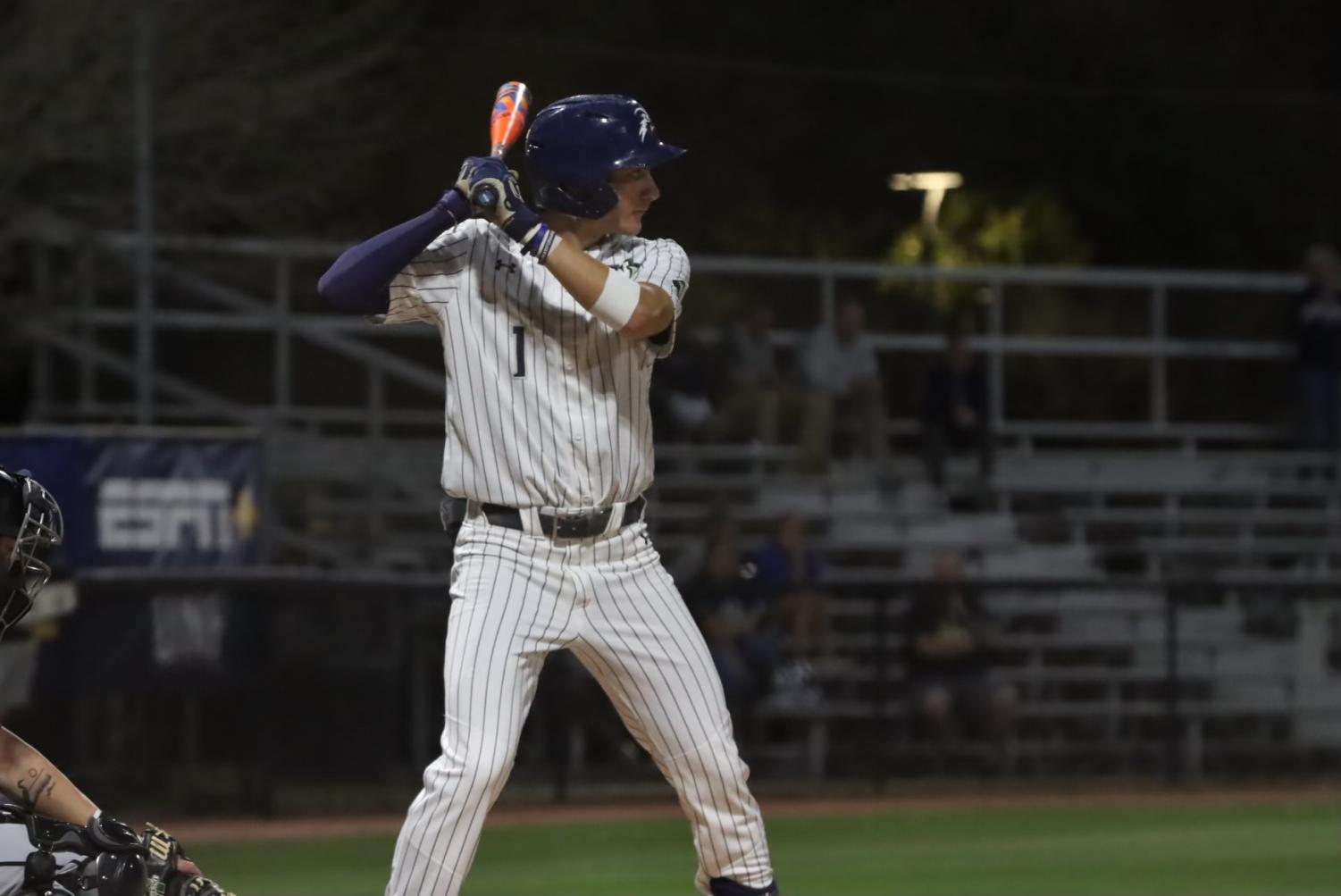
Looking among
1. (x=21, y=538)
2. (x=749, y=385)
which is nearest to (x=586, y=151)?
(x=21, y=538)

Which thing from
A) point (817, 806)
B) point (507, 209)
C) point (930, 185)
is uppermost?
point (930, 185)

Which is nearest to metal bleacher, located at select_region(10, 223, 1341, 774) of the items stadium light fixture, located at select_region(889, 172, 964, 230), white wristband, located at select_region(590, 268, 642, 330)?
white wristband, located at select_region(590, 268, 642, 330)

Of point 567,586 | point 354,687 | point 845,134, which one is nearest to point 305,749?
point 354,687

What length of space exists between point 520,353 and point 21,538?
1355mm

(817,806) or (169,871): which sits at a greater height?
(169,871)

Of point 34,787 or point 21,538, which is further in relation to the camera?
point 34,787

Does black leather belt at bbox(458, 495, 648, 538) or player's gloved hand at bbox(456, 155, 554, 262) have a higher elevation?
player's gloved hand at bbox(456, 155, 554, 262)

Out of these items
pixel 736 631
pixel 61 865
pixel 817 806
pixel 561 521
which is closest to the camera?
pixel 61 865

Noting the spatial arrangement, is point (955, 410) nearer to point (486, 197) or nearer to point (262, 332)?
point (262, 332)

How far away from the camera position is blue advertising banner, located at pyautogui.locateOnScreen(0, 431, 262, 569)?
1357 centimetres

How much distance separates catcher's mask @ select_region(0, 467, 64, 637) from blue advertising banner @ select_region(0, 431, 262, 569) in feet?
26.9

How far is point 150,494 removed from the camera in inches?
547

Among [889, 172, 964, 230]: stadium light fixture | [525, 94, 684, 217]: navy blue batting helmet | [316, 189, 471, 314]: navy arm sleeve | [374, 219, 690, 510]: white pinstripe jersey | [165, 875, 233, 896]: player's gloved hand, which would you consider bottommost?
[165, 875, 233, 896]: player's gloved hand

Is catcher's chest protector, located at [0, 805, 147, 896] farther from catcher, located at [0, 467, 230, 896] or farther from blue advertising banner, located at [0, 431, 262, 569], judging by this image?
blue advertising banner, located at [0, 431, 262, 569]
